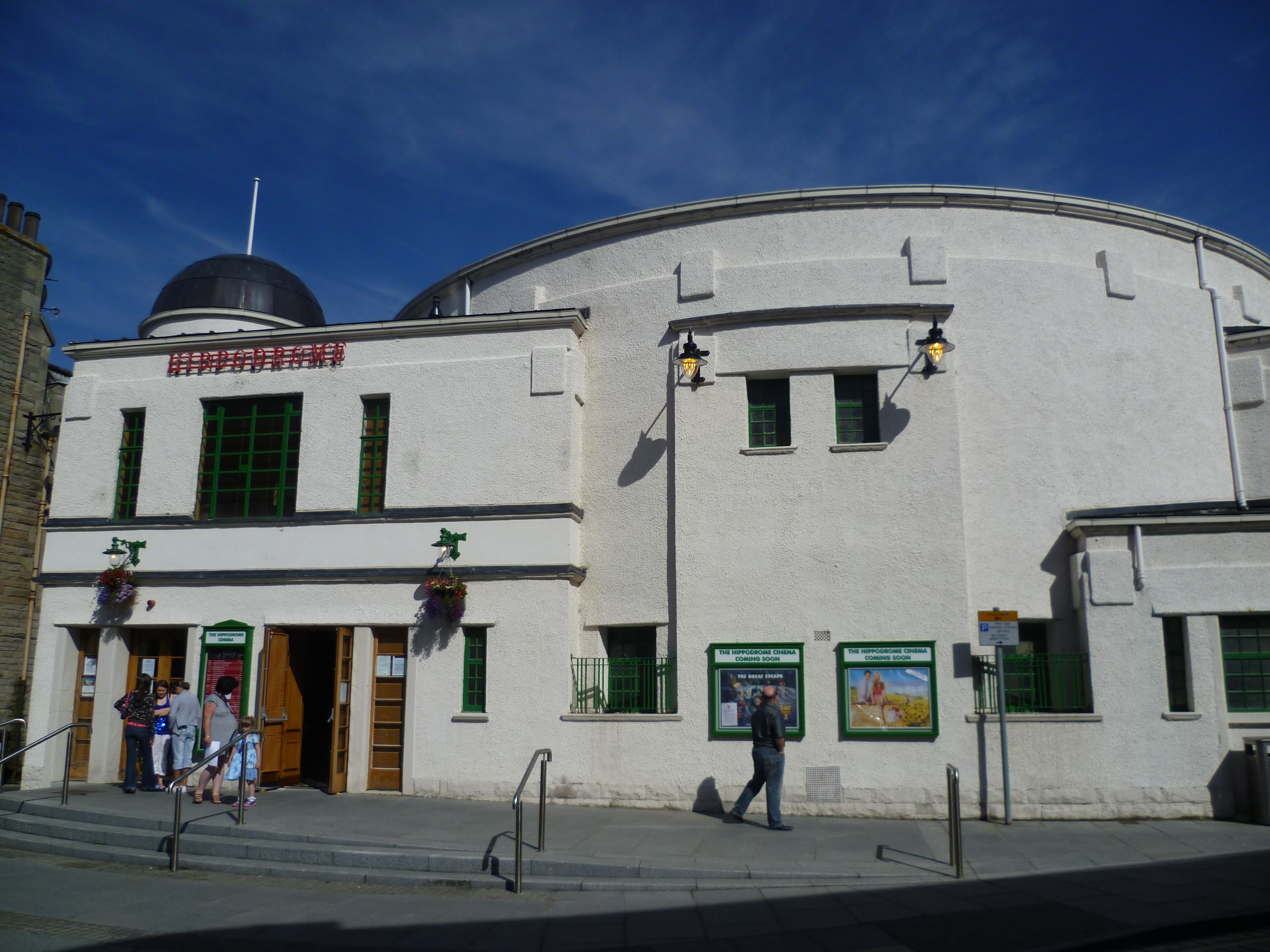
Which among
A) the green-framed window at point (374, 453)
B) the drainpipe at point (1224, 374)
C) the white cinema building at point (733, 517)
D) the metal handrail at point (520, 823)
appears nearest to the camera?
the metal handrail at point (520, 823)

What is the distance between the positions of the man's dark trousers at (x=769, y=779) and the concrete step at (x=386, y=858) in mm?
1610

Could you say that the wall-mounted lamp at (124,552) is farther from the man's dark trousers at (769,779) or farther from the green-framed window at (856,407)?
the green-framed window at (856,407)

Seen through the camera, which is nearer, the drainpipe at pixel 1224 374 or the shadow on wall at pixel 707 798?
the shadow on wall at pixel 707 798

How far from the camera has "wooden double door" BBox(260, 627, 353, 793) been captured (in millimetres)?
13344

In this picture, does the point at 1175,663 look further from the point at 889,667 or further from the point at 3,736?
the point at 3,736

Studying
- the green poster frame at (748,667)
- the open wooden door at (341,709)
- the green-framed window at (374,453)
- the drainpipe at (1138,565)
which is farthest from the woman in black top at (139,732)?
the drainpipe at (1138,565)

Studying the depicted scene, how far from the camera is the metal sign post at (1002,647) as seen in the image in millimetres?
11562

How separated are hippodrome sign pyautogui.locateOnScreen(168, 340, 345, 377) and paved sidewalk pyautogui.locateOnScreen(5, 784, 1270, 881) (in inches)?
258

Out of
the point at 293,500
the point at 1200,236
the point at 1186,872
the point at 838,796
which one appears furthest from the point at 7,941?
the point at 1200,236

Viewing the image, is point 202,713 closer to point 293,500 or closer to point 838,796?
point 293,500

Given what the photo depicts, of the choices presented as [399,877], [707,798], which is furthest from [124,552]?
[707,798]

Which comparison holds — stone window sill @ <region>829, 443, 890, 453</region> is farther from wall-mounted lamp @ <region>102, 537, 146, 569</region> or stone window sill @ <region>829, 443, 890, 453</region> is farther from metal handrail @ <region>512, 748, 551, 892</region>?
wall-mounted lamp @ <region>102, 537, 146, 569</region>

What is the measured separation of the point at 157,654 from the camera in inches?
577

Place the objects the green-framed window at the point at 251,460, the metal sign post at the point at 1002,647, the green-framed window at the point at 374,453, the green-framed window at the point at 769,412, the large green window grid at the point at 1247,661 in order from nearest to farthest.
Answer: the metal sign post at the point at 1002,647 < the large green window grid at the point at 1247,661 < the green-framed window at the point at 769,412 < the green-framed window at the point at 374,453 < the green-framed window at the point at 251,460
